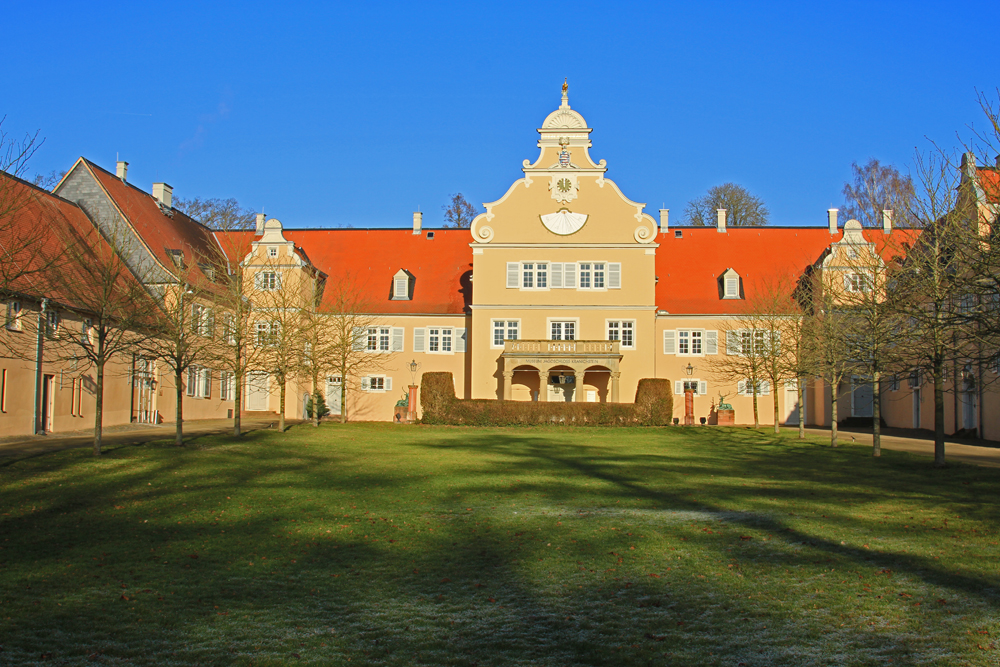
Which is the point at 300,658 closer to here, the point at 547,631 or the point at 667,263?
the point at 547,631

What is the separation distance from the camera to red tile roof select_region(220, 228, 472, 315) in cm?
4565

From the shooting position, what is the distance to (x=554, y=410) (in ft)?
120

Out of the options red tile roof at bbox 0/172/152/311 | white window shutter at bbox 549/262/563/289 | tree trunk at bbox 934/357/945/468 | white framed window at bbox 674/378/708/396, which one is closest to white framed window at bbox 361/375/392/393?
white window shutter at bbox 549/262/563/289

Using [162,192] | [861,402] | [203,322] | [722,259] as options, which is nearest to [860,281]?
[203,322]

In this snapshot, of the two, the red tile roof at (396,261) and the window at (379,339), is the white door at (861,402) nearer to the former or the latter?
the red tile roof at (396,261)

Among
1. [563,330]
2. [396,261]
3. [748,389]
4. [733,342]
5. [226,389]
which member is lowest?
[226,389]

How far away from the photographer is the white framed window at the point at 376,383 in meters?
44.9

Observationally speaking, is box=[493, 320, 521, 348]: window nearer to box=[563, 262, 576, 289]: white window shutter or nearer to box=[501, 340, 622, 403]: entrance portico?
box=[501, 340, 622, 403]: entrance portico

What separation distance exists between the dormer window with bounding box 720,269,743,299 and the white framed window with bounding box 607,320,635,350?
19.2ft

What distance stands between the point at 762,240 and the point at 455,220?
2392 centimetres

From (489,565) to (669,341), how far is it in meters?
35.0

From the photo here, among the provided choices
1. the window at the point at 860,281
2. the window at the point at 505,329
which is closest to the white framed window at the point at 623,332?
the window at the point at 505,329

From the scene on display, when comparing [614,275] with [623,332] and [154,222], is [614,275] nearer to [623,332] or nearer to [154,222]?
[623,332]

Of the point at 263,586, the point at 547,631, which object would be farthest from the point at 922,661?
the point at 263,586
